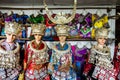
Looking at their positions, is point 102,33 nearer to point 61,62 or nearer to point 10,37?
point 61,62

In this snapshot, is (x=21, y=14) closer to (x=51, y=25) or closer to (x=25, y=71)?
(x=51, y=25)

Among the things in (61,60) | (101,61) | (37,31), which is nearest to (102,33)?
(101,61)

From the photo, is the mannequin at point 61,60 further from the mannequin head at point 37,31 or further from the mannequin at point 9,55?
the mannequin at point 9,55

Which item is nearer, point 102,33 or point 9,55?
point 9,55

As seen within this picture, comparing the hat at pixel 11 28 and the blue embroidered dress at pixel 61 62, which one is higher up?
the hat at pixel 11 28

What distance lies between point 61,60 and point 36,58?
29 cm

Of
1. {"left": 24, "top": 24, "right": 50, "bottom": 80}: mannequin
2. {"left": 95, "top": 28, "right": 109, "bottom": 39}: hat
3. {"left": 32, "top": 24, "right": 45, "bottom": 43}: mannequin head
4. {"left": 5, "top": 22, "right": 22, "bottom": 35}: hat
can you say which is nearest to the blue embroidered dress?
{"left": 24, "top": 24, "right": 50, "bottom": 80}: mannequin

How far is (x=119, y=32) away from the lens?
13.4ft

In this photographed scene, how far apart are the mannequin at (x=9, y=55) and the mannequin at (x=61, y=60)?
41 centimetres

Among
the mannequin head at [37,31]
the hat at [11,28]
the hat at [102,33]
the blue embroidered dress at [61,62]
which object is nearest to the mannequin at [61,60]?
the blue embroidered dress at [61,62]

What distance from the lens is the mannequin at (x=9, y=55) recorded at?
3146 mm

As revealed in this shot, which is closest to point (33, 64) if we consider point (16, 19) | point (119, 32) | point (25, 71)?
point (25, 71)

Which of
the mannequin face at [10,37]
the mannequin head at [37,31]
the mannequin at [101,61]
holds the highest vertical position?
the mannequin head at [37,31]

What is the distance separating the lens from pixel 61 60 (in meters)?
3.19
